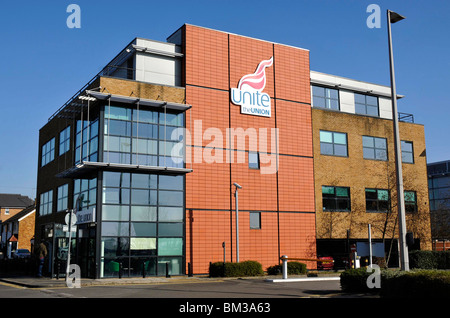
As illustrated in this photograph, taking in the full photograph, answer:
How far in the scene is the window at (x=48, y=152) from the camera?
36062 mm

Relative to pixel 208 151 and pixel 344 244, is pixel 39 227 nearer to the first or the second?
pixel 208 151

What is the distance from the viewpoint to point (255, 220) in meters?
31.0

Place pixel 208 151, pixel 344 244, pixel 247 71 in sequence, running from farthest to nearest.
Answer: pixel 344 244, pixel 247 71, pixel 208 151

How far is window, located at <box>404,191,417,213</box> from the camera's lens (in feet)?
124

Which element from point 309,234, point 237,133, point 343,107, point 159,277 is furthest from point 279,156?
point 159,277

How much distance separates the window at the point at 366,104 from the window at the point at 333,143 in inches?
141

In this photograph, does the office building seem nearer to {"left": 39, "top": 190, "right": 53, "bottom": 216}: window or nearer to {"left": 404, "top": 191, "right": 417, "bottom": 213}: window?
{"left": 39, "top": 190, "right": 53, "bottom": 216}: window

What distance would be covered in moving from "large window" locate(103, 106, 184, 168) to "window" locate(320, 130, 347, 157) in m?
10.6

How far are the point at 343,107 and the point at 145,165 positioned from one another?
16904mm

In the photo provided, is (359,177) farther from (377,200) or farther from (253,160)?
(253,160)

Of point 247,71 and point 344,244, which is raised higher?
point 247,71

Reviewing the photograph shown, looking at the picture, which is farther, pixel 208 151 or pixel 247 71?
pixel 247 71

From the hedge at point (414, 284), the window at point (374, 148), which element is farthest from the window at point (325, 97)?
the hedge at point (414, 284)

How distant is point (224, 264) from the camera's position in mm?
26406
